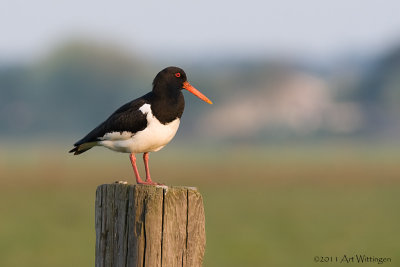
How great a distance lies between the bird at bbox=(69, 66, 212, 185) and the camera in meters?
8.46

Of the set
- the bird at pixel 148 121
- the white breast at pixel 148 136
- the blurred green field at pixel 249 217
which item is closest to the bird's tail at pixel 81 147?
the bird at pixel 148 121

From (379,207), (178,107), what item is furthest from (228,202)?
(178,107)

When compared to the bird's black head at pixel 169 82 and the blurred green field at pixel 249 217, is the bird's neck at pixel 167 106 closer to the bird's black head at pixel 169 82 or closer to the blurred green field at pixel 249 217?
the bird's black head at pixel 169 82

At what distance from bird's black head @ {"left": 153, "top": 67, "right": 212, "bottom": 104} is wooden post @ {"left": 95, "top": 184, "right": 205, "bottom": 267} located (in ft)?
9.20

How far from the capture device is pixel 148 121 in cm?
848

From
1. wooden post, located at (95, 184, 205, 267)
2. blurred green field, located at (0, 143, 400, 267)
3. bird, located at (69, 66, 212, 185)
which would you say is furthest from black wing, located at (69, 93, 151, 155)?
blurred green field, located at (0, 143, 400, 267)

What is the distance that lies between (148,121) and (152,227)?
280 cm

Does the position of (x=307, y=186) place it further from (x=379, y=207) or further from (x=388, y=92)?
(x=388, y=92)

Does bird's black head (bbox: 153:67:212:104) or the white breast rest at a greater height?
bird's black head (bbox: 153:67:212:104)

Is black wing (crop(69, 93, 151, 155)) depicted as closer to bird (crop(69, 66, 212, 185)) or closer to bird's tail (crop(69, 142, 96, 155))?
bird (crop(69, 66, 212, 185))

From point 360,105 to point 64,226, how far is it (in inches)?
6353

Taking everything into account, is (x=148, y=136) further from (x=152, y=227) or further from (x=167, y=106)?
(x=152, y=227)

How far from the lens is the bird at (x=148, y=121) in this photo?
8.46 meters

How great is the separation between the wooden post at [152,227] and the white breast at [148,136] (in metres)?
2.44
